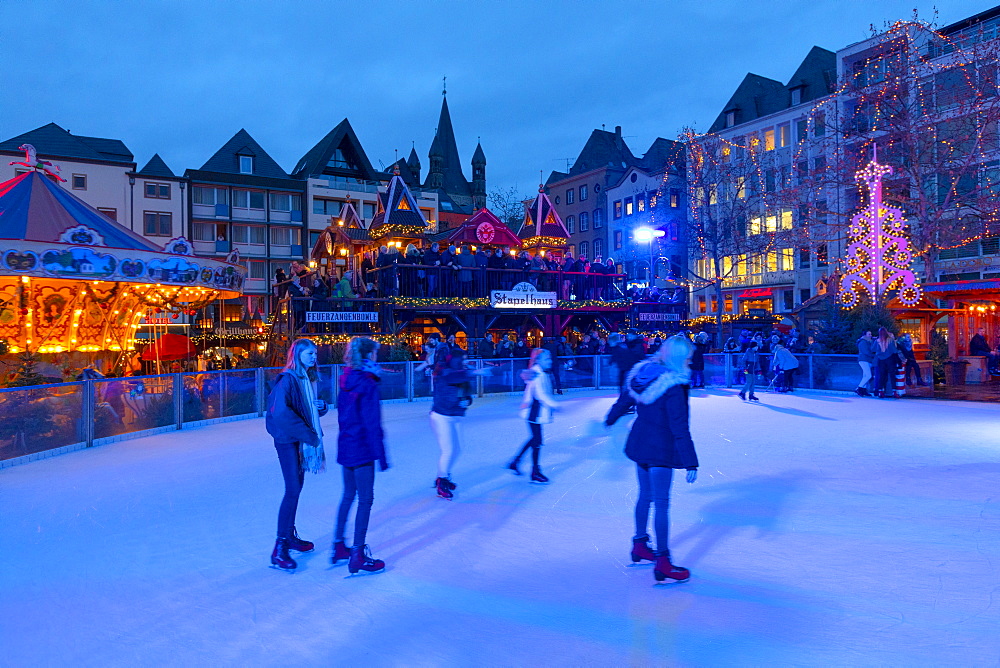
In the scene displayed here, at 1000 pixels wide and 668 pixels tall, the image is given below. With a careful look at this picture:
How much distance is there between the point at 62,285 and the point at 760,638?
15728 millimetres

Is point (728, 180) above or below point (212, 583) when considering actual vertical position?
above

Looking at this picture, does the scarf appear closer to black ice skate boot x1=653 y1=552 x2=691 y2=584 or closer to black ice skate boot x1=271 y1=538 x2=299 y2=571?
black ice skate boot x1=271 y1=538 x2=299 y2=571

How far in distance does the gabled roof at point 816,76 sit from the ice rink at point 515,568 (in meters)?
36.1

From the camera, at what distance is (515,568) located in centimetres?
464

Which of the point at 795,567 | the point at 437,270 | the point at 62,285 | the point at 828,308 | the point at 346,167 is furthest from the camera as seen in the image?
the point at 346,167

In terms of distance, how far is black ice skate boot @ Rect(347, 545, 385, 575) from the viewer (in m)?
4.52

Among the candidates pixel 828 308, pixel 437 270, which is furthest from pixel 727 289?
pixel 437 270

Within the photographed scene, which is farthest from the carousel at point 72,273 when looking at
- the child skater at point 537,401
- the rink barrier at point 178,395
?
the child skater at point 537,401

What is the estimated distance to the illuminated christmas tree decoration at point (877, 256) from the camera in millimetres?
17047

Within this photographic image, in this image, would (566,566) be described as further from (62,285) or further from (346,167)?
(346,167)

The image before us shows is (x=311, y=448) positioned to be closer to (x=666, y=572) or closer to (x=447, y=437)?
(x=447, y=437)

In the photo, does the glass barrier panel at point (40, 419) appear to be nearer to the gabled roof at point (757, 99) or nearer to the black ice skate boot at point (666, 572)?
the black ice skate boot at point (666, 572)

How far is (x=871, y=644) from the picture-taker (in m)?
3.46

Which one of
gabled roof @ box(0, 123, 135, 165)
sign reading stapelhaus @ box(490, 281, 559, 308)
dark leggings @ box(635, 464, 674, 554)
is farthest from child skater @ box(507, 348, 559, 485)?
gabled roof @ box(0, 123, 135, 165)
